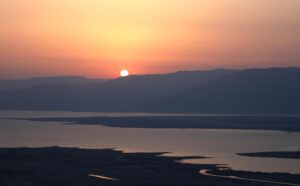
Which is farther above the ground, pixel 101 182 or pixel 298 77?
pixel 298 77

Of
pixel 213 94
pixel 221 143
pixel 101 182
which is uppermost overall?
pixel 213 94

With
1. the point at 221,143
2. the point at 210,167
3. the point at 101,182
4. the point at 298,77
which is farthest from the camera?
the point at 298,77

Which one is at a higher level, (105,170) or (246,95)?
(246,95)

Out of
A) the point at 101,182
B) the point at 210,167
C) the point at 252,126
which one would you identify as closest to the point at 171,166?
the point at 210,167

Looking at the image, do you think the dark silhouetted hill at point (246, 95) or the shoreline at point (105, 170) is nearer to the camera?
the shoreline at point (105, 170)

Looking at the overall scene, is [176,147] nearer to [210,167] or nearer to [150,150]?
[150,150]

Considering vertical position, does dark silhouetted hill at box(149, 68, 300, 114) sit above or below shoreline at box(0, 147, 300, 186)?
above

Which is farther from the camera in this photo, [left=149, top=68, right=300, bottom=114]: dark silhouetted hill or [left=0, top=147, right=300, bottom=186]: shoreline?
[left=149, top=68, right=300, bottom=114]: dark silhouetted hill

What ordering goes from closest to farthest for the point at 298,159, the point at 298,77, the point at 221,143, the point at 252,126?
the point at 298,159 < the point at 221,143 < the point at 252,126 < the point at 298,77

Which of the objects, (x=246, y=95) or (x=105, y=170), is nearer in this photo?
Answer: (x=105, y=170)

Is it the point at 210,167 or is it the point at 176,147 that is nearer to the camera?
the point at 210,167

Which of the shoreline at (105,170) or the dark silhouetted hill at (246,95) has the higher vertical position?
the dark silhouetted hill at (246,95)
